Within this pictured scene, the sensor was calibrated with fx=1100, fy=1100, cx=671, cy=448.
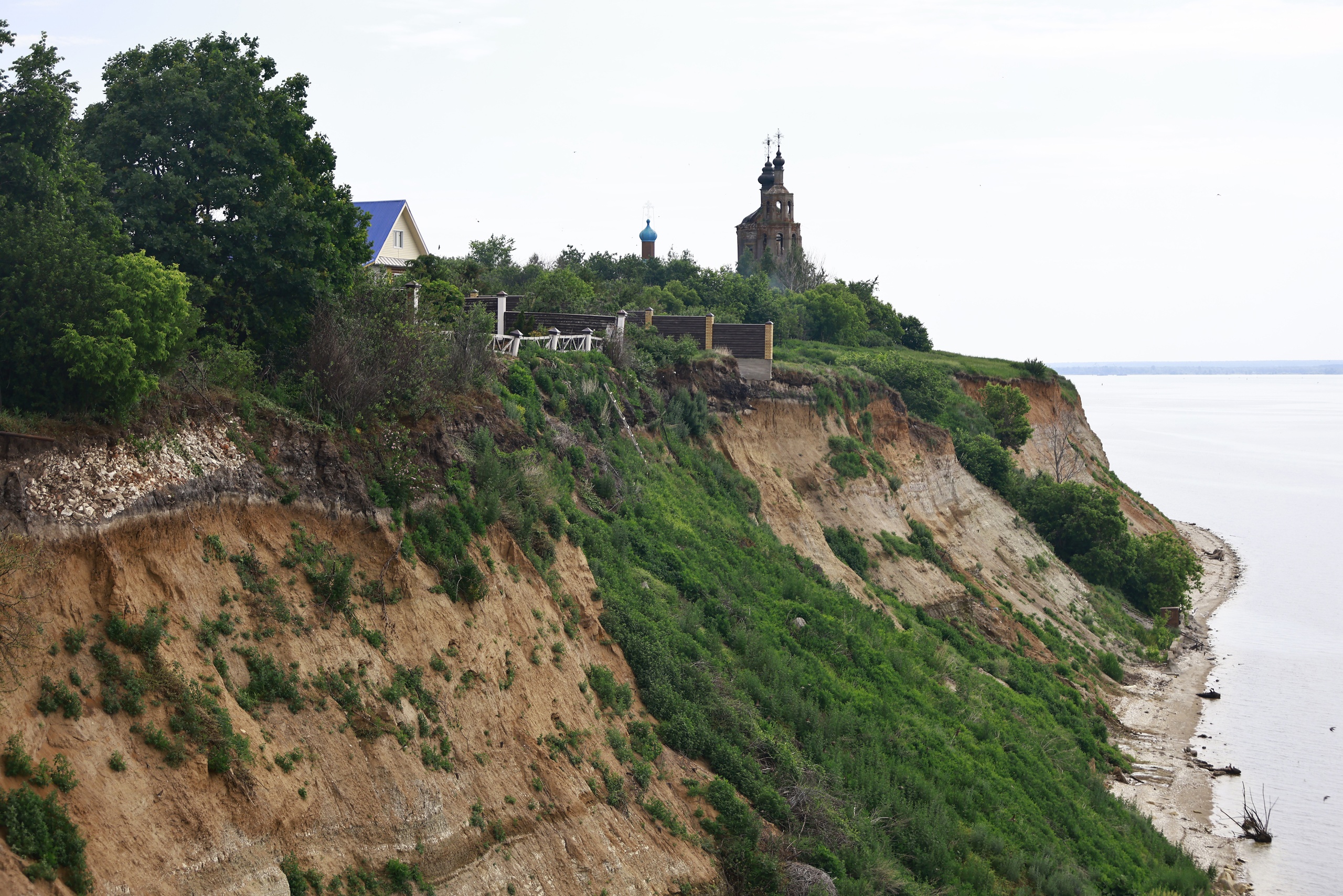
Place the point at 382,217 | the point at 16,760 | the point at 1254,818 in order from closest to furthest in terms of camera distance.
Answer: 1. the point at 16,760
2. the point at 1254,818
3. the point at 382,217

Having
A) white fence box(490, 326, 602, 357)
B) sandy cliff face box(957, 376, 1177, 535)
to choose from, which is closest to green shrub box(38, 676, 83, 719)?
Result: white fence box(490, 326, 602, 357)

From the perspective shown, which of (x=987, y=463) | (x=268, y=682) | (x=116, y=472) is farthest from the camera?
(x=987, y=463)

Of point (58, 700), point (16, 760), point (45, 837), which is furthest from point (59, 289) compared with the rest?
point (45, 837)

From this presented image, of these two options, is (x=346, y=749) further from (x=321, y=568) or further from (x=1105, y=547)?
(x=1105, y=547)

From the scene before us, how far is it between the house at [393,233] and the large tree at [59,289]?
1107 inches

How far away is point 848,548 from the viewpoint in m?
37.1

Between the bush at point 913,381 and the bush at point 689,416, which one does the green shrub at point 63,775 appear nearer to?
the bush at point 689,416

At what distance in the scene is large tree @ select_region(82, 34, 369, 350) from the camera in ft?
56.1

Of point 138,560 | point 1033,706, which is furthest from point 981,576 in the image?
point 138,560

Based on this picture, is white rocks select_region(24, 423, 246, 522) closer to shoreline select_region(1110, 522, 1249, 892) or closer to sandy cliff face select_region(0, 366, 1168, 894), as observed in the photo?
sandy cliff face select_region(0, 366, 1168, 894)

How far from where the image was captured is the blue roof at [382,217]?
42875mm

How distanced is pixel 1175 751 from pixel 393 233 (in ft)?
111

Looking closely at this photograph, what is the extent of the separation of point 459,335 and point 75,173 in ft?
25.6

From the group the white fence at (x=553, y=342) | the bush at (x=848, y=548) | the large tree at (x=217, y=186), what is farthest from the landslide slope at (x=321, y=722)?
the bush at (x=848, y=548)
